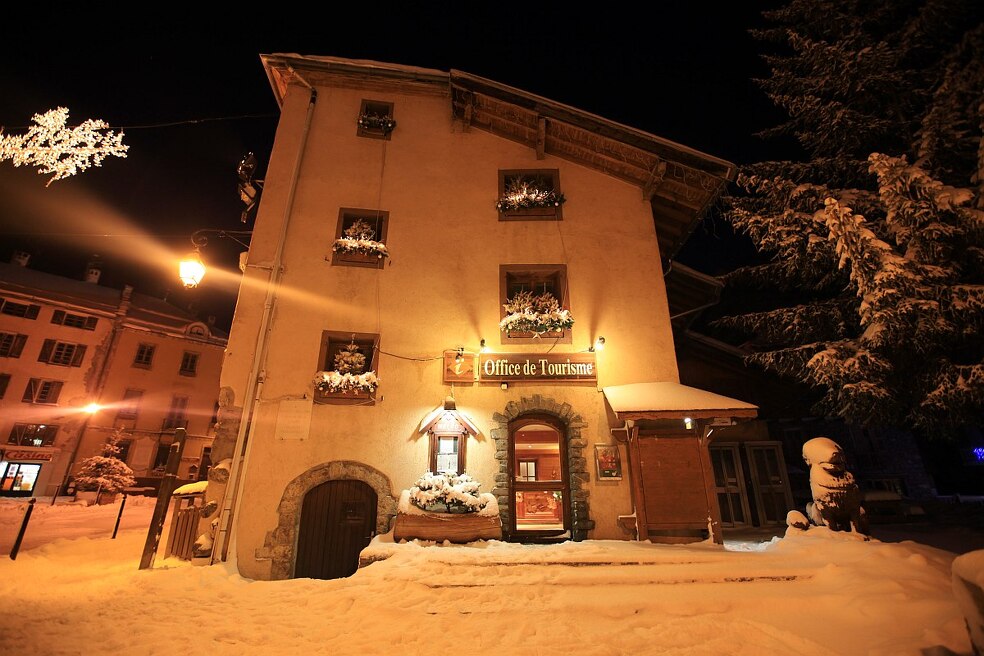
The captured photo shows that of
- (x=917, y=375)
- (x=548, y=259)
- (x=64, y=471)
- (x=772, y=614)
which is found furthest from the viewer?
(x=64, y=471)

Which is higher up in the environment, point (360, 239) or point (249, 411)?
point (360, 239)

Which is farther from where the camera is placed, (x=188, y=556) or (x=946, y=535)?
(x=946, y=535)

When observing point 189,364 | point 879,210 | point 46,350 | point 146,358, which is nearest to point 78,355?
point 46,350

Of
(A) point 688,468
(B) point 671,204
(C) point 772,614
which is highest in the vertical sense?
(B) point 671,204

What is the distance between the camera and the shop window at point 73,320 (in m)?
27.9

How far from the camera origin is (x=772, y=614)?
475 cm

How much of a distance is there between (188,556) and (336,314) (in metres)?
5.40

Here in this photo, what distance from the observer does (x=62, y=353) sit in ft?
90.7

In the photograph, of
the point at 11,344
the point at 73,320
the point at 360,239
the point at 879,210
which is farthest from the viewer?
the point at 73,320

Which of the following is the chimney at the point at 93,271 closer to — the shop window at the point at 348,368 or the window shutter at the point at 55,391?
the window shutter at the point at 55,391

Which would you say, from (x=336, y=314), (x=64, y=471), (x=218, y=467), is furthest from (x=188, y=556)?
(x=64, y=471)

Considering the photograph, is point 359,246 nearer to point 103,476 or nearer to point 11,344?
point 103,476

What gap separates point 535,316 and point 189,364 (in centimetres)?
3352

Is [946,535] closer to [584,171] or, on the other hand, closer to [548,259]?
[548,259]
